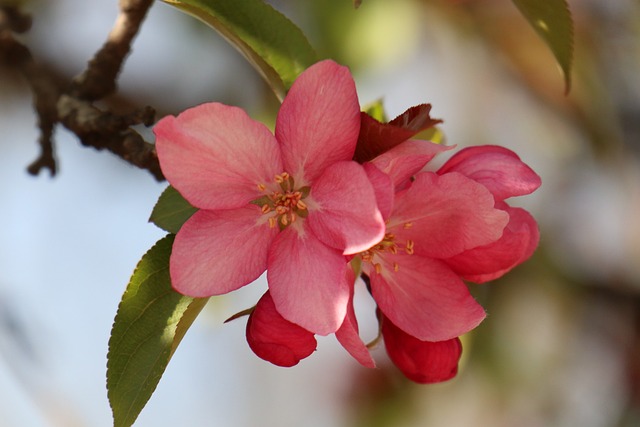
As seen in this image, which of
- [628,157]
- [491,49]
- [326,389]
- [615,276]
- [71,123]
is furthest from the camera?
[326,389]

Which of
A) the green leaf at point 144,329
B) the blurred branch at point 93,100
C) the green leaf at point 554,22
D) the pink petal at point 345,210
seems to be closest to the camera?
the pink petal at point 345,210

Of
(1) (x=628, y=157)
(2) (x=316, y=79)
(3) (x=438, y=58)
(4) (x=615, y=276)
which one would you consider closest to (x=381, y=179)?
(2) (x=316, y=79)

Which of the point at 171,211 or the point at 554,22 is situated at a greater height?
the point at 554,22

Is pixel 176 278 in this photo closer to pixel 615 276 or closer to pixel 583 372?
pixel 615 276

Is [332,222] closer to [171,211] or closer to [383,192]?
[383,192]

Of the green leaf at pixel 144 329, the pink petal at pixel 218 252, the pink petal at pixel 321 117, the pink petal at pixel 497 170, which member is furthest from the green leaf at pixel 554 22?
the green leaf at pixel 144 329

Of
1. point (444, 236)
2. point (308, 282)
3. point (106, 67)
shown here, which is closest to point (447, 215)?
point (444, 236)

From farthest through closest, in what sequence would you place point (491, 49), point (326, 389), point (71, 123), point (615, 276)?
point (326, 389) → point (491, 49) → point (615, 276) → point (71, 123)

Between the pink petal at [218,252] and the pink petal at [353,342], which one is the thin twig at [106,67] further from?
the pink petal at [353,342]
